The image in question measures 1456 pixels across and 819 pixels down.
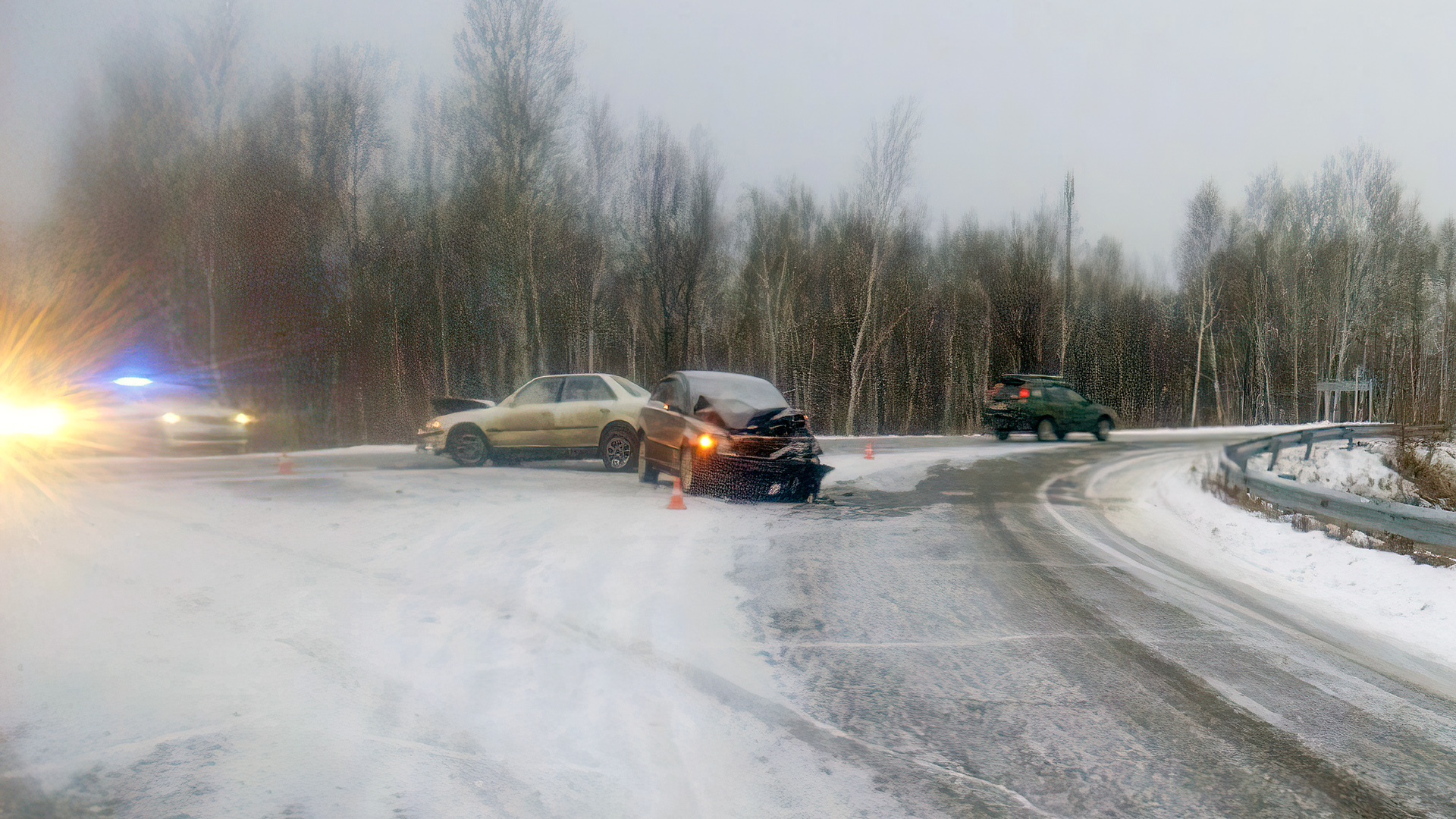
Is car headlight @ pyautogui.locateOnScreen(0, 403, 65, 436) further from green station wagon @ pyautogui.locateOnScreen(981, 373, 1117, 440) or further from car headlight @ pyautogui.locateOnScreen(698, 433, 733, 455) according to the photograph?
green station wagon @ pyautogui.locateOnScreen(981, 373, 1117, 440)

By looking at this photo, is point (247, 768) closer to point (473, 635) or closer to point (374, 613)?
point (473, 635)

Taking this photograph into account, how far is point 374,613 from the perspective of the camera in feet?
17.5

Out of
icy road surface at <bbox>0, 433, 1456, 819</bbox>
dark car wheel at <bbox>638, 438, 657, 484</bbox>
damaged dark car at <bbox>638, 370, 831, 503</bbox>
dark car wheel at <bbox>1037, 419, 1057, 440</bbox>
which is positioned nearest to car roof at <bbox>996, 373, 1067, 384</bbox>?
dark car wheel at <bbox>1037, 419, 1057, 440</bbox>

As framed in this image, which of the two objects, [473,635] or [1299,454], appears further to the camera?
[1299,454]

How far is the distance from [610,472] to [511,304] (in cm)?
2231

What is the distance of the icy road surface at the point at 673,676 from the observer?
3020mm

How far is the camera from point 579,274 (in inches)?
1519

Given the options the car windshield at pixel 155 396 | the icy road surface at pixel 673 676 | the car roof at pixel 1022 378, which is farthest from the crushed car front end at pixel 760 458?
the car roof at pixel 1022 378

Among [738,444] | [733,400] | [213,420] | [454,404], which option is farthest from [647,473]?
[213,420]

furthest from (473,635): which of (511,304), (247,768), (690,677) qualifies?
(511,304)

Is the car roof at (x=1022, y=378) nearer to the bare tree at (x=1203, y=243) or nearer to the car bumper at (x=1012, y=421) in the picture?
the car bumper at (x=1012, y=421)

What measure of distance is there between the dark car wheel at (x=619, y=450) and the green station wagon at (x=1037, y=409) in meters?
14.3

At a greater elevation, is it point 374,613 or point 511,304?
point 511,304

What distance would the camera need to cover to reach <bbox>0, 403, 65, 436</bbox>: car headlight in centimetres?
1367
